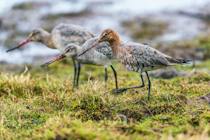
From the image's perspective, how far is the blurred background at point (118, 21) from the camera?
17.5 m

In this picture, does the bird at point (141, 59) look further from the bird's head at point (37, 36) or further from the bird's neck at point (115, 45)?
the bird's head at point (37, 36)

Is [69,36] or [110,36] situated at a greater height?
[69,36]

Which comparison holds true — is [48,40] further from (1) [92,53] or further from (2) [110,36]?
(2) [110,36]

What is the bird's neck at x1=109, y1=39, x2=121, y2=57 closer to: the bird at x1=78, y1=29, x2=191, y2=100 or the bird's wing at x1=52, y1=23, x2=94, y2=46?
the bird at x1=78, y1=29, x2=191, y2=100

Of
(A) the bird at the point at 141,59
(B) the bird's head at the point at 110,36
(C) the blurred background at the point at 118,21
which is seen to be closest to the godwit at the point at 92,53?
(B) the bird's head at the point at 110,36

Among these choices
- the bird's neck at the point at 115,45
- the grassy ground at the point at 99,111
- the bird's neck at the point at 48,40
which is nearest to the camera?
the grassy ground at the point at 99,111

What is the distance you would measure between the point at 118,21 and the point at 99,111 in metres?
13.7

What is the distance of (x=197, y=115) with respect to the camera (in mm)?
8328

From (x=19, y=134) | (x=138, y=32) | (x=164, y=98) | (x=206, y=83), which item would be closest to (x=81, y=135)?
(x=19, y=134)

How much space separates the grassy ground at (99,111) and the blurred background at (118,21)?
579cm

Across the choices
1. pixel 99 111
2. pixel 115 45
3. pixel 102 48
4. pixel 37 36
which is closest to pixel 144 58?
pixel 115 45

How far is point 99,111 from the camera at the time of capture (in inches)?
342

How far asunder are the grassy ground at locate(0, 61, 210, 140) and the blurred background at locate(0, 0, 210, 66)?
5794 millimetres

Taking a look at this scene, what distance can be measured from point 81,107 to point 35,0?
55.2 ft
